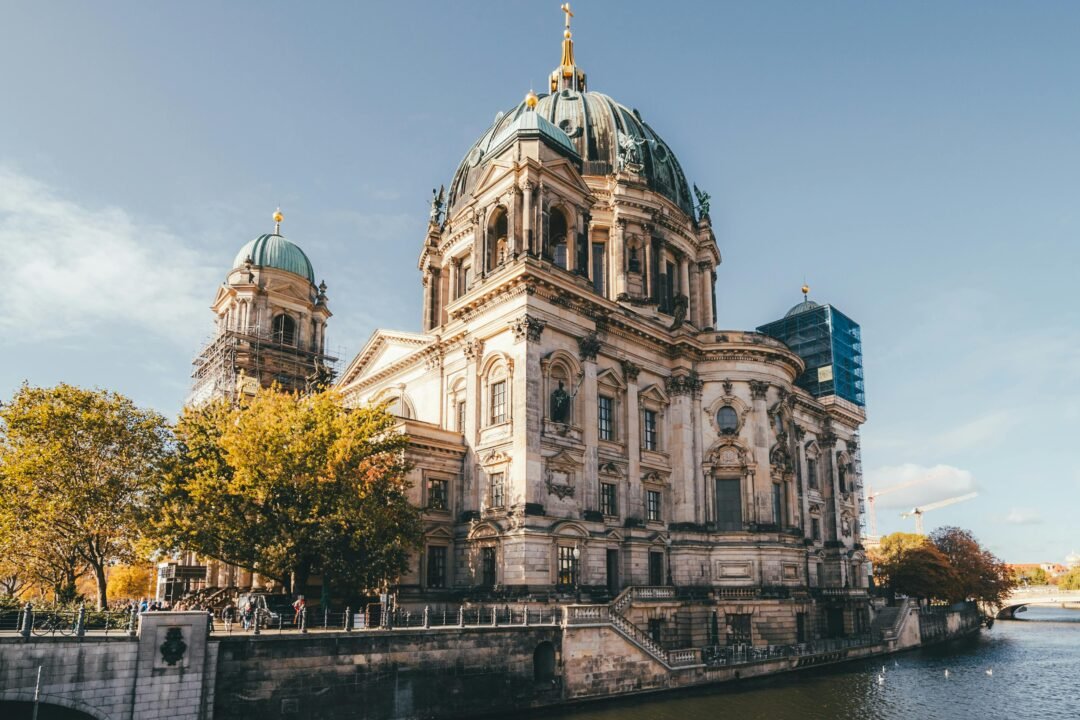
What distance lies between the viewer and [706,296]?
6247 centimetres

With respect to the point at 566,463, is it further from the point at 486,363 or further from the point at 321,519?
the point at 321,519

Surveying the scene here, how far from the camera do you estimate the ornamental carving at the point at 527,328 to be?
134ft

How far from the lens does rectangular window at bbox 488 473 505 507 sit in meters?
41.2

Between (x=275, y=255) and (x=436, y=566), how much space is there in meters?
34.6

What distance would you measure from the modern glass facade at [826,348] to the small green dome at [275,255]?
150 feet

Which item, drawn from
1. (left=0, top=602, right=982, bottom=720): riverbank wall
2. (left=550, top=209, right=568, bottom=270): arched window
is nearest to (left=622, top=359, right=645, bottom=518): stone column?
(left=550, top=209, right=568, bottom=270): arched window

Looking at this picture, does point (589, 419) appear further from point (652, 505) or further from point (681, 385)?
point (681, 385)

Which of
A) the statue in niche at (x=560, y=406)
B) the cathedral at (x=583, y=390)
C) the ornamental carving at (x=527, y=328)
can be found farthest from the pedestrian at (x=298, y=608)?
the ornamental carving at (x=527, y=328)

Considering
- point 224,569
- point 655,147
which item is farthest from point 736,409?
point 224,569

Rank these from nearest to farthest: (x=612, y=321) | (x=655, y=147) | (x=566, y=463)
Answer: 1. (x=566, y=463)
2. (x=612, y=321)
3. (x=655, y=147)

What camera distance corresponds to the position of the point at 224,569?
51.7 metres

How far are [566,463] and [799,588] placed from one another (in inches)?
737

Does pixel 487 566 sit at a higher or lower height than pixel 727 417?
lower

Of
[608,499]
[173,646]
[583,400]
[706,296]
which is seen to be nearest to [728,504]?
[608,499]
